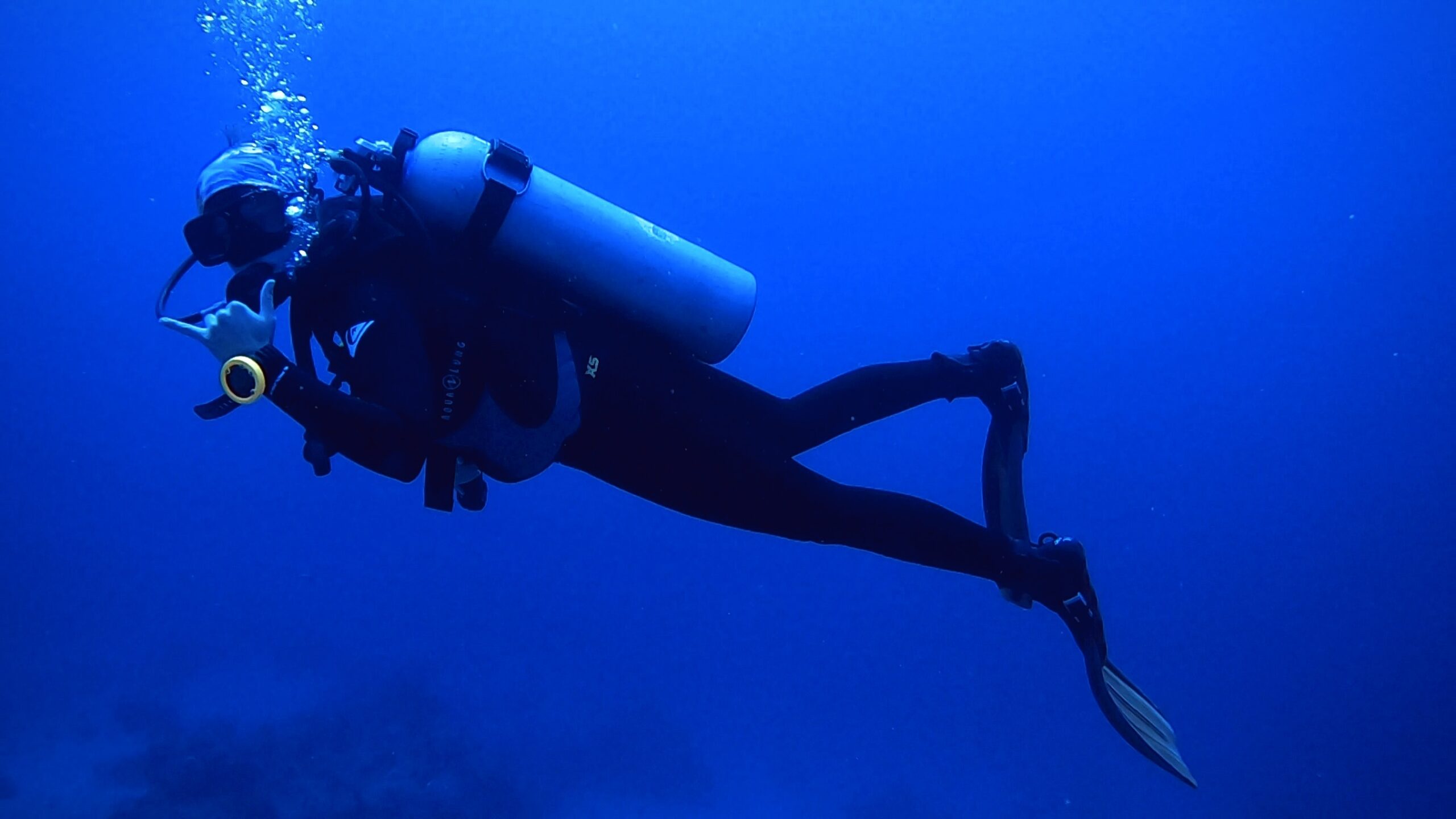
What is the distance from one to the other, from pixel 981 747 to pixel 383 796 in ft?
45.9

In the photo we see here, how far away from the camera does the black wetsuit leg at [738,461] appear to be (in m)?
3.05

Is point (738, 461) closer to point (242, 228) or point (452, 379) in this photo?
point (452, 379)

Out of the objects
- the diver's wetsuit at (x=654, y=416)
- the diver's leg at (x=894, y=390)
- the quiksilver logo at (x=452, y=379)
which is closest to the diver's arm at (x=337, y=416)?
the diver's wetsuit at (x=654, y=416)

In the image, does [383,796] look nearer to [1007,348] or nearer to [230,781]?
[230,781]

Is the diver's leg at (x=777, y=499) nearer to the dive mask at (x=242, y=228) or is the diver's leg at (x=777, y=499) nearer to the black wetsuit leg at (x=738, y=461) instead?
the black wetsuit leg at (x=738, y=461)

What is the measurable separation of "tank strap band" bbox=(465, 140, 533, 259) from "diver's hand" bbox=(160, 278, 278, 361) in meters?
0.72

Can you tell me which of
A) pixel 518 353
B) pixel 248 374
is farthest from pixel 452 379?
pixel 248 374

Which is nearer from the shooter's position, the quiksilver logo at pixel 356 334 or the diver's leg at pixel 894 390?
the quiksilver logo at pixel 356 334

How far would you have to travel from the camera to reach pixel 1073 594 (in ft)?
11.9

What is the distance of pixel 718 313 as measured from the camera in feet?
10.5

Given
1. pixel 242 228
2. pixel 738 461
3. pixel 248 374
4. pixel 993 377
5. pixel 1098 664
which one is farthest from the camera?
pixel 993 377

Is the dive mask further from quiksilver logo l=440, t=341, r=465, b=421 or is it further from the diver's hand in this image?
quiksilver logo l=440, t=341, r=465, b=421

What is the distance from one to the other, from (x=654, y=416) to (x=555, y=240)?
785 mm

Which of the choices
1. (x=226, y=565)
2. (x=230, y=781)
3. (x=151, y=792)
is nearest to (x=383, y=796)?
(x=230, y=781)
